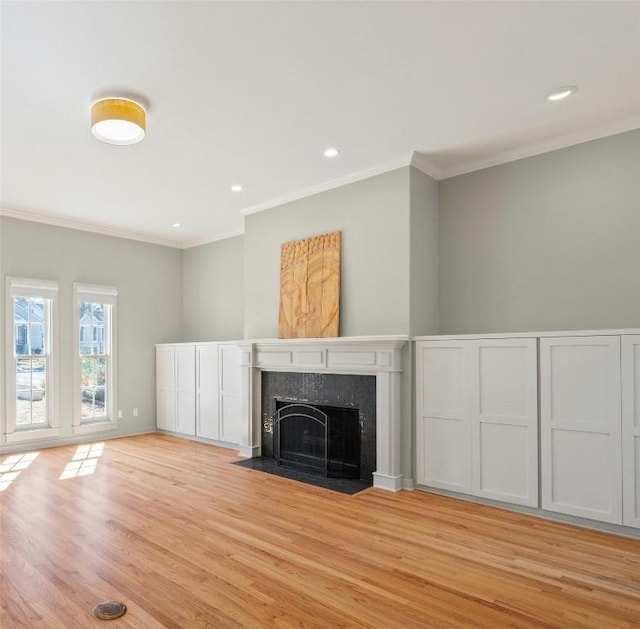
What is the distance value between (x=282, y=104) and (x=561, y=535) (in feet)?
11.7

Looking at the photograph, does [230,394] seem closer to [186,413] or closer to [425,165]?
[186,413]

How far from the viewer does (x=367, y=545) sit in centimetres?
313

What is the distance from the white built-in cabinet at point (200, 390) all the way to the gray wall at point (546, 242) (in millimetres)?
2855

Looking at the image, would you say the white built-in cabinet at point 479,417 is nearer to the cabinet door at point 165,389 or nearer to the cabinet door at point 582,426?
the cabinet door at point 582,426

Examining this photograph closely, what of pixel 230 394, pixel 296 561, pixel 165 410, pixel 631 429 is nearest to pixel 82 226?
pixel 165 410

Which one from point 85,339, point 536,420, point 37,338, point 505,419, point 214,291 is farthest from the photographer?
point 214,291

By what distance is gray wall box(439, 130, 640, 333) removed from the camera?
382 cm

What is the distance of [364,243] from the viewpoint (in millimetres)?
4781

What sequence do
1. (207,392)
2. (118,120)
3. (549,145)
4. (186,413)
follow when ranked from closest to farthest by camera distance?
(118,120)
(549,145)
(207,392)
(186,413)

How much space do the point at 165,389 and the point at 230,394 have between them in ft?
5.35

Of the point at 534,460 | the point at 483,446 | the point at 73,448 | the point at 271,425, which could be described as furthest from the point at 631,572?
the point at 73,448

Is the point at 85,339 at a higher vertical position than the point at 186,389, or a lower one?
higher

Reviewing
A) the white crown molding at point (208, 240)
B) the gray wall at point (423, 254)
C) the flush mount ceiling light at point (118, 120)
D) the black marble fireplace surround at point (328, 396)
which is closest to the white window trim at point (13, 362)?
the white crown molding at point (208, 240)

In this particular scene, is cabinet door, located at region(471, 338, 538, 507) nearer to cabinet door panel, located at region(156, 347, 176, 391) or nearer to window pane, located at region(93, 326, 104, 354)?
cabinet door panel, located at region(156, 347, 176, 391)
